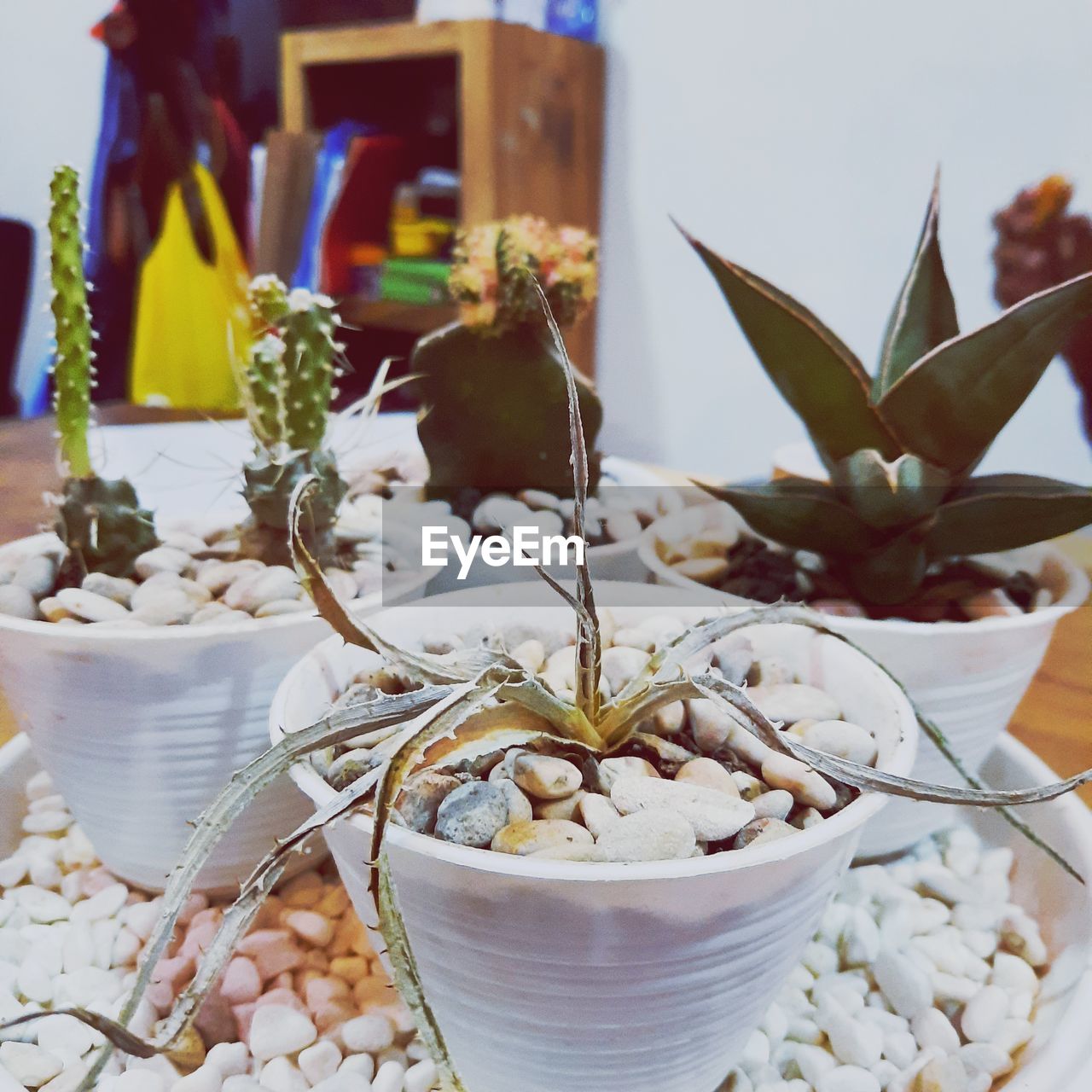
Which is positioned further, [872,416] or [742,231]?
[742,231]

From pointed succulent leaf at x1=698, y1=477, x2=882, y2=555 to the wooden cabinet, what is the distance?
114 centimetres

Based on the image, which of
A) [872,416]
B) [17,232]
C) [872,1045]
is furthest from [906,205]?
[872,1045]

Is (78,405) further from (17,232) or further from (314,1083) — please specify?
(17,232)

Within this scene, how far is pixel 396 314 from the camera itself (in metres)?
1.77

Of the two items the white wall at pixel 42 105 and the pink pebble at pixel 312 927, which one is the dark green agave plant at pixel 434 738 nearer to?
the pink pebble at pixel 312 927

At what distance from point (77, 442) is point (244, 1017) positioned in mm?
355

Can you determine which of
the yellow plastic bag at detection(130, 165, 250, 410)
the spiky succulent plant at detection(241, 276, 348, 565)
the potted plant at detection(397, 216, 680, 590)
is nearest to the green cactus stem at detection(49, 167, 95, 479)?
the spiky succulent plant at detection(241, 276, 348, 565)

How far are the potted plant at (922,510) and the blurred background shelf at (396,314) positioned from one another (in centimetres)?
117

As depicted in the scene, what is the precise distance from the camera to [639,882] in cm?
30

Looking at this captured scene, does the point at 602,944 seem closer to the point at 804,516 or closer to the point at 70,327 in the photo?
the point at 804,516

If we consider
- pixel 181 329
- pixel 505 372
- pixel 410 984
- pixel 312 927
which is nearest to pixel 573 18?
pixel 181 329

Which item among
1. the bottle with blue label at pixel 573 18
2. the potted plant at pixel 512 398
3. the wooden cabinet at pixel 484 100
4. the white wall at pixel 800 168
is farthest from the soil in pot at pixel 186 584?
the bottle with blue label at pixel 573 18

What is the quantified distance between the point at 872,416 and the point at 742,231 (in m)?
1.16

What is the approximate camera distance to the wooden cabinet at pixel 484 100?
156 centimetres
